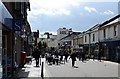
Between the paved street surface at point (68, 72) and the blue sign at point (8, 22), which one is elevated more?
the blue sign at point (8, 22)

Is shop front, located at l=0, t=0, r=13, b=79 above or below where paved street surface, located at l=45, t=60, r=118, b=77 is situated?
above

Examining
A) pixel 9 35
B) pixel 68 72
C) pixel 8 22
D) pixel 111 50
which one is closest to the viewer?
pixel 8 22

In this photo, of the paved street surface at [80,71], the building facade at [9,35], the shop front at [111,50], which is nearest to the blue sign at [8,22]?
the building facade at [9,35]

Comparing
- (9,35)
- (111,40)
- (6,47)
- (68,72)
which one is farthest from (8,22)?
(111,40)

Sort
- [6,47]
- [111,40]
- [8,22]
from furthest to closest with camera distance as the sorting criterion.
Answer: [111,40] → [6,47] → [8,22]

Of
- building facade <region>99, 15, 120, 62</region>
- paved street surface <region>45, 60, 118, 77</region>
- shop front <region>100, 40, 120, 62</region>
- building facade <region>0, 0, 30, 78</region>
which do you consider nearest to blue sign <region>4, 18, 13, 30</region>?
building facade <region>0, 0, 30, 78</region>

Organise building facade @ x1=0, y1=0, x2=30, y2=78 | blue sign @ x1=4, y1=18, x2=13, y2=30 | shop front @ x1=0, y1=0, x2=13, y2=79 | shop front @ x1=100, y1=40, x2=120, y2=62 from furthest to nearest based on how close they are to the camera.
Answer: shop front @ x1=100, y1=40, x2=120, y2=62 → building facade @ x1=0, y1=0, x2=30, y2=78 → shop front @ x1=0, y1=0, x2=13, y2=79 → blue sign @ x1=4, y1=18, x2=13, y2=30

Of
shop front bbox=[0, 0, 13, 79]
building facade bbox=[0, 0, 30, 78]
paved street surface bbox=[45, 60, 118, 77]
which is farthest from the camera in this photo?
paved street surface bbox=[45, 60, 118, 77]

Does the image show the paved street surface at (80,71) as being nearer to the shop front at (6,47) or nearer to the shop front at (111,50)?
the shop front at (6,47)

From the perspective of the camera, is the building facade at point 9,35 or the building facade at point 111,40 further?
the building facade at point 111,40

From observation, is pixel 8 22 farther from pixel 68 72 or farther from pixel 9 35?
pixel 68 72

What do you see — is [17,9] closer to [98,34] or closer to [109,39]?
[109,39]

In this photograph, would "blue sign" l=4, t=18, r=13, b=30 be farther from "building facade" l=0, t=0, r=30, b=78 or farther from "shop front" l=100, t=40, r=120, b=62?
"shop front" l=100, t=40, r=120, b=62

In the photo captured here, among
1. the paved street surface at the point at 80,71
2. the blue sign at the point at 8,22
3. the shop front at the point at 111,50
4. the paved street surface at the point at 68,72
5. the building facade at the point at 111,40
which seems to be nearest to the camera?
the blue sign at the point at 8,22
